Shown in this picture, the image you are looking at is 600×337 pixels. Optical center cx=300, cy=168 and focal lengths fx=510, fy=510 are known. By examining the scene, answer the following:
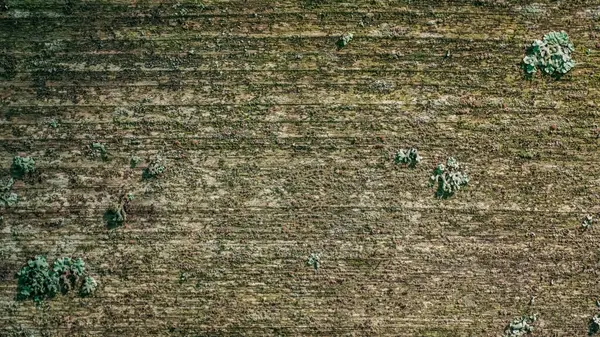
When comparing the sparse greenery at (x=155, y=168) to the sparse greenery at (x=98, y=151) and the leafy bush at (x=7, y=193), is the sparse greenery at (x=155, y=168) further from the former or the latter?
the leafy bush at (x=7, y=193)

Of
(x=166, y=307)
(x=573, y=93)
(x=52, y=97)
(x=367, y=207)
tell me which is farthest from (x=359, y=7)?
(x=166, y=307)

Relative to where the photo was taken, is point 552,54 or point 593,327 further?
point 593,327

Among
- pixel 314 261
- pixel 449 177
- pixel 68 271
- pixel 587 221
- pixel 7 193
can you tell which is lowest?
pixel 68 271

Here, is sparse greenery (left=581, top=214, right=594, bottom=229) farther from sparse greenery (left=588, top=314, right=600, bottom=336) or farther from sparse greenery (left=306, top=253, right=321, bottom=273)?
sparse greenery (left=306, top=253, right=321, bottom=273)

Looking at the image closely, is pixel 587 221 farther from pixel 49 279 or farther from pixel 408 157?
pixel 49 279

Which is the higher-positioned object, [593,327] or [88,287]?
[88,287]

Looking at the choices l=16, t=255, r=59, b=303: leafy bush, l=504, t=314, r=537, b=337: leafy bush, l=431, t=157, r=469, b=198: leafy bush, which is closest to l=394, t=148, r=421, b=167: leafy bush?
l=431, t=157, r=469, b=198: leafy bush

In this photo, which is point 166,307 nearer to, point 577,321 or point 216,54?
point 216,54

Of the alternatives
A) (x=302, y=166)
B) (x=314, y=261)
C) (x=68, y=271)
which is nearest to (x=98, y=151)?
(x=68, y=271)
